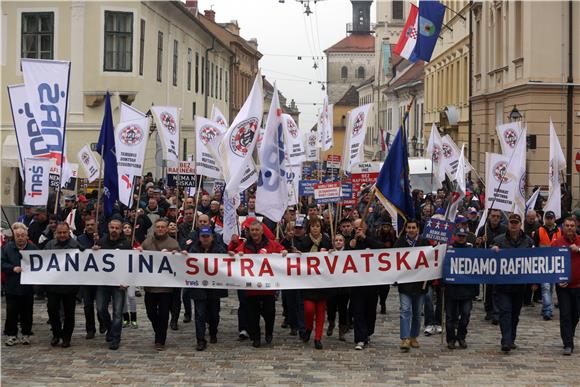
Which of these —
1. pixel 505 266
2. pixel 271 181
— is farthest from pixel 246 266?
pixel 505 266

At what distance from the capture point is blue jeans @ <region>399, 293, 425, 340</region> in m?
12.2

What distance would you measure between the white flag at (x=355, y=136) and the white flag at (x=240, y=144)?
20.2 ft

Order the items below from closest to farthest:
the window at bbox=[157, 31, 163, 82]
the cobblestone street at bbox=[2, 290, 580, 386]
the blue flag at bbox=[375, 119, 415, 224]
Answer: the cobblestone street at bbox=[2, 290, 580, 386]
the blue flag at bbox=[375, 119, 415, 224]
the window at bbox=[157, 31, 163, 82]

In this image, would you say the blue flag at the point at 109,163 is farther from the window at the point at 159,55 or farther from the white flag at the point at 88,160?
the window at the point at 159,55

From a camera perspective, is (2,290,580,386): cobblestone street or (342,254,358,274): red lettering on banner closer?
(2,290,580,386): cobblestone street

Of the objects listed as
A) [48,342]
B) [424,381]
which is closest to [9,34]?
[48,342]

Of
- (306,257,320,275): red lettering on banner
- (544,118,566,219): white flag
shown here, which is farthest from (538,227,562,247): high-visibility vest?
(306,257,320,275): red lettering on banner

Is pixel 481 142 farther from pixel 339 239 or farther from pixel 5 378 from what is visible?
pixel 5 378

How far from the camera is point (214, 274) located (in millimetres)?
12359

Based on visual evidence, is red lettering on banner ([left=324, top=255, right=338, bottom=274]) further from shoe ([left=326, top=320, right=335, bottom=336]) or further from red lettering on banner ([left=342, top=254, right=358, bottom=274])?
shoe ([left=326, top=320, right=335, bottom=336])

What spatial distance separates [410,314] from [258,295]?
1916 mm

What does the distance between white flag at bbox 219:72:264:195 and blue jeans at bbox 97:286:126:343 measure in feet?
6.44

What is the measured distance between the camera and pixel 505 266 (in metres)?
12.3

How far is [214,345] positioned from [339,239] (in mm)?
2073
